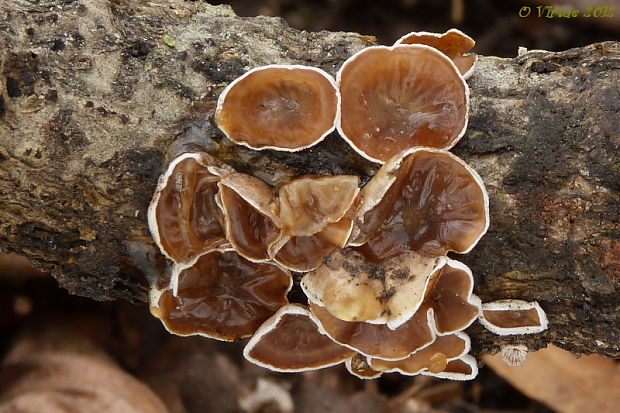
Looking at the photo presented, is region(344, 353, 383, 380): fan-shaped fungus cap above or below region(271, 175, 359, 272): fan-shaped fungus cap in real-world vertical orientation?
below

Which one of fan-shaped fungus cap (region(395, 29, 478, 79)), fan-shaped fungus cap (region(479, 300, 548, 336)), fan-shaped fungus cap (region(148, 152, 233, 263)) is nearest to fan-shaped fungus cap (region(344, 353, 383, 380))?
fan-shaped fungus cap (region(479, 300, 548, 336))

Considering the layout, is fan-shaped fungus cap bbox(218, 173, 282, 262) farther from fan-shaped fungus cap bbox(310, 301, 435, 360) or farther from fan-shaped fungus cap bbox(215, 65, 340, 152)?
fan-shaped fungus cap bbox(310, 301, 435, 360)

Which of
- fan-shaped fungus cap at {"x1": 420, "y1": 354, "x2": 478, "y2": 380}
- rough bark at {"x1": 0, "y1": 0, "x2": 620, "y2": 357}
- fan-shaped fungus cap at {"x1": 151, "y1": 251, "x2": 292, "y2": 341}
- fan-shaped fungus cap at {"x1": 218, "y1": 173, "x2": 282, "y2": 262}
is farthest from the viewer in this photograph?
fan-shaped fungus cap at {"x1": 420, "y1": 354, "x2": 478, "y2": 380}

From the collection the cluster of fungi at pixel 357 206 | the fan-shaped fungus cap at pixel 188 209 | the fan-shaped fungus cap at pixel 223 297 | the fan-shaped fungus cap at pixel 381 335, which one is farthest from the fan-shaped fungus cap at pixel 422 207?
the fan-shaped fungus cap at pixel 188 209

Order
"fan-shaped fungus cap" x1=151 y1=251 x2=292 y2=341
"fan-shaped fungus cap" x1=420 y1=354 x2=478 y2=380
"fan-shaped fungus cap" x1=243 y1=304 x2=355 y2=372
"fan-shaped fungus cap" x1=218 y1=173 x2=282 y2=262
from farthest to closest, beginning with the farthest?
"fan-shaped fungus cap" x1=420 y1=354 x2=478 y2=380
"fan-shaped fungus cap" x1=243 y1=304 x2=355 y2=372
"fan-shaped fungus cap" x1=151 y1=251 x2=292 y2=341
"fan-shaped fungus cap" x1=218 y1=173 x2=282 y2=262

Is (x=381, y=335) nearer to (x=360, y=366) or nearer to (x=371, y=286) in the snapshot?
(x=371, y=286)

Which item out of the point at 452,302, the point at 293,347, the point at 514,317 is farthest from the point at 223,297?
the point at 514,317

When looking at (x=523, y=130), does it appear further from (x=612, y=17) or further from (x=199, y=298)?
(x=612, y=17)
